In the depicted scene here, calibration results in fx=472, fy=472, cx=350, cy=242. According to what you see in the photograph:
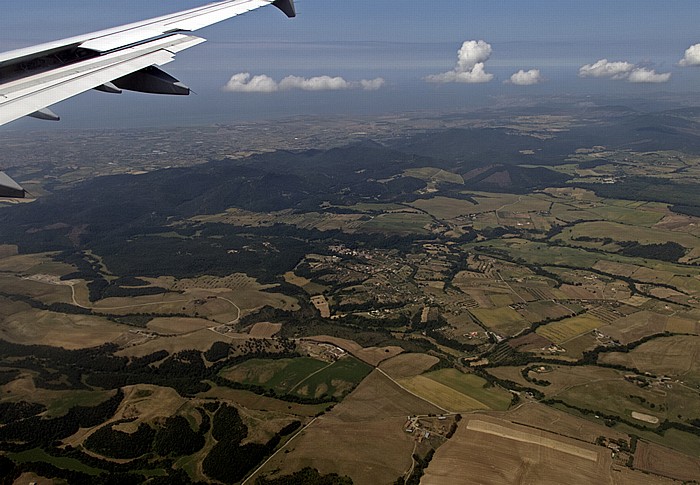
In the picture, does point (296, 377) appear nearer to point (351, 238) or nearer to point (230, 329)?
point (230, 329)

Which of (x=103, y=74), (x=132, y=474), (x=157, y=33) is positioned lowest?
(x=132, y=474)

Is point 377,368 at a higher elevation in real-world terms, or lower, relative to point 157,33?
lower

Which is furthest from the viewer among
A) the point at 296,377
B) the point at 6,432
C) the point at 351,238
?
the point at 351,238

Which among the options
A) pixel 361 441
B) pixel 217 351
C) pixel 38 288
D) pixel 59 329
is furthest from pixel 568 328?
pixel 38 288

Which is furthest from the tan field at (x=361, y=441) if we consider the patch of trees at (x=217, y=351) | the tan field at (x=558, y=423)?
the patch of trees at (x=217, y=351)

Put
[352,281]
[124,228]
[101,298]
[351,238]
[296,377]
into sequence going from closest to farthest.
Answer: [296,377] → [101,298] → [352,281] → [351,238] → [124,228]

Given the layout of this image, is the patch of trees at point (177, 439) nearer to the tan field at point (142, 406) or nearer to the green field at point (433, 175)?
the tan field at point (142, 406)

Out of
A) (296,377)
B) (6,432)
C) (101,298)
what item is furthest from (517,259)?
(6,432)

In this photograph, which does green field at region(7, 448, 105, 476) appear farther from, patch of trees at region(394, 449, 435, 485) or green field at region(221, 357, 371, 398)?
patch of trees at region(394, 449, 435, 485)
